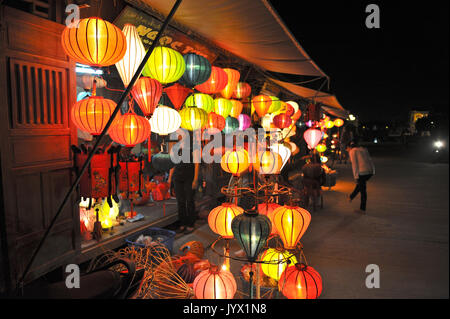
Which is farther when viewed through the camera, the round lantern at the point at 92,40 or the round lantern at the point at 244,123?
the round lantern at the point at 244,123

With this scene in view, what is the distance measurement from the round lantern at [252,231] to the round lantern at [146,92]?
144 centimetres

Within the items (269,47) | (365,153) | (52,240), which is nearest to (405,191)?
(365,153)

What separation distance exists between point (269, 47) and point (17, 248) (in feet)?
11.5

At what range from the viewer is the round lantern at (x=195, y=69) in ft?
10.2

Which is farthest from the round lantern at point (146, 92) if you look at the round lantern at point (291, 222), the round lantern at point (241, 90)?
the round lantern at point (241, 90)

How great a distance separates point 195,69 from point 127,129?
44.9 inches

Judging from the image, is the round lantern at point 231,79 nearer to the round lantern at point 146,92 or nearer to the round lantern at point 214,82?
the round lantern at point 214,82

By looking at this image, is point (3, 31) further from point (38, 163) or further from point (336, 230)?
point (336, 230)

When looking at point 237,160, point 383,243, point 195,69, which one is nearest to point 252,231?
point 237,160

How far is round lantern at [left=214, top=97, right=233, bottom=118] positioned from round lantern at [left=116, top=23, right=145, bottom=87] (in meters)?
1.98

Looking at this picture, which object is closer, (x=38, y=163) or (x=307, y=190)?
(x=38, y=163)

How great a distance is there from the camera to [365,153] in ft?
21.6

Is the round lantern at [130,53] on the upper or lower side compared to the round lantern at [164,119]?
upper

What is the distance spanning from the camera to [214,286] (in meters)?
2.14
